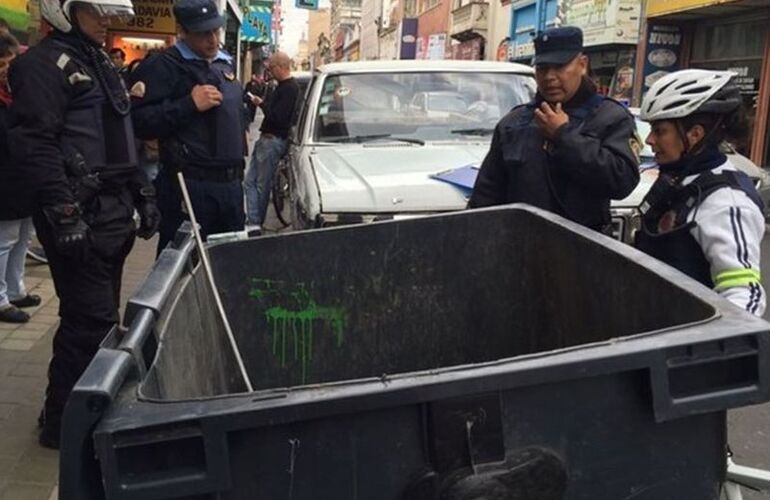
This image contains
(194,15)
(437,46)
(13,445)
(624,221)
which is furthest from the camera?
(437,46)

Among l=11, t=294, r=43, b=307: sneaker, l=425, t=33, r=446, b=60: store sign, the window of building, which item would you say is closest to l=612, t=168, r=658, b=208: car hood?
l=11, t=294, r=43, b=307: sneaker

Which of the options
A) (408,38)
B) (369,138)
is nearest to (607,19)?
(369,138)

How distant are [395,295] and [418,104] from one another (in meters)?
3.17

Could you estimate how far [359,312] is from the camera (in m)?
3.01

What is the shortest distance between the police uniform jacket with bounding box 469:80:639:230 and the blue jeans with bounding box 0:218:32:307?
3.41m

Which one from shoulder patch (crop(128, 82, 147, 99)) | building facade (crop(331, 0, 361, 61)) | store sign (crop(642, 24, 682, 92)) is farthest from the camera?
building facade (crop(331, 0, 361, 61))

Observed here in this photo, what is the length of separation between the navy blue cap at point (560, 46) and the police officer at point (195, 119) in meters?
1.79

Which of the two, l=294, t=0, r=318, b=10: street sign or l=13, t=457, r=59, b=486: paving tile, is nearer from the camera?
l=13, t=457, r=59, b=486: paving tile

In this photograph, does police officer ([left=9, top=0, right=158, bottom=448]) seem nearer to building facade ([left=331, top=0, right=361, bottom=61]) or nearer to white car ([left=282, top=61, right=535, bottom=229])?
white car ([left=282, top=61, right=535, bottom=229])

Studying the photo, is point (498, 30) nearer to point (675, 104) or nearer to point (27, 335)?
point (27, 335)

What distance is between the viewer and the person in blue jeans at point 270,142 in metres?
8.75

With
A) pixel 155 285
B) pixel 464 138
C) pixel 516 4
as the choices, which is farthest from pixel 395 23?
pixel 155 285

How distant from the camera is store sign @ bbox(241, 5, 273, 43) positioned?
89.6ft

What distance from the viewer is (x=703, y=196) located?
2400 mm
